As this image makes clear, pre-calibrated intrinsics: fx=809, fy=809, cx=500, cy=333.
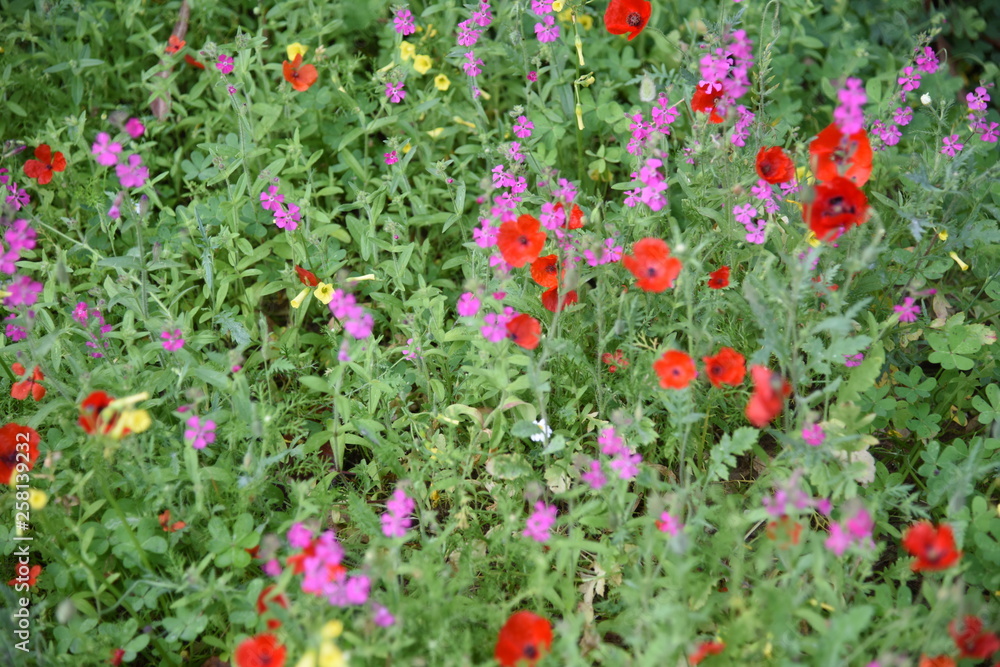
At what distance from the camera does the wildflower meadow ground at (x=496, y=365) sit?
215 cm

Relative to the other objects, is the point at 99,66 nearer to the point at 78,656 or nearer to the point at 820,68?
the point at 78,656

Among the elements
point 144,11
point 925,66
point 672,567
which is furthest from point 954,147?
point 144,11

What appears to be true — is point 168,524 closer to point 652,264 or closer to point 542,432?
point 542,432

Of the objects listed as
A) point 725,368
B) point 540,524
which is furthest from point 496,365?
point 725,368

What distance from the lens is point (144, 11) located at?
3.84 metres

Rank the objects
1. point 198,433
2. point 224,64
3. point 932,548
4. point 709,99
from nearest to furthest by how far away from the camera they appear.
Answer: point 932,548, point 198,433, point 709,99, point 224,64

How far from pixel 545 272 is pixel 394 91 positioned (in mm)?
1154

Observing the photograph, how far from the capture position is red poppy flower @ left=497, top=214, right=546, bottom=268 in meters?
2.47

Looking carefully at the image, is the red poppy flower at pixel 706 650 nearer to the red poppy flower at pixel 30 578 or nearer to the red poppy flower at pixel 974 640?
the red poppy flower at pixel 974 640

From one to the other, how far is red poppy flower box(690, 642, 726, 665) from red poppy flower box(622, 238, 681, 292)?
956 millimetres

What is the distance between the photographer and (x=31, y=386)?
102 inches

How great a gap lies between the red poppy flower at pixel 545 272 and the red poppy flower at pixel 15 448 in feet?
5.36

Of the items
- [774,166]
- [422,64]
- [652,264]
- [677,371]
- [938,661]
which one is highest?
[422,64]

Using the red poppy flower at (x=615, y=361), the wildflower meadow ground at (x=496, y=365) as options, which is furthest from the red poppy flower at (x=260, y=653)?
the red poppy flower at (x=615, y=361)
